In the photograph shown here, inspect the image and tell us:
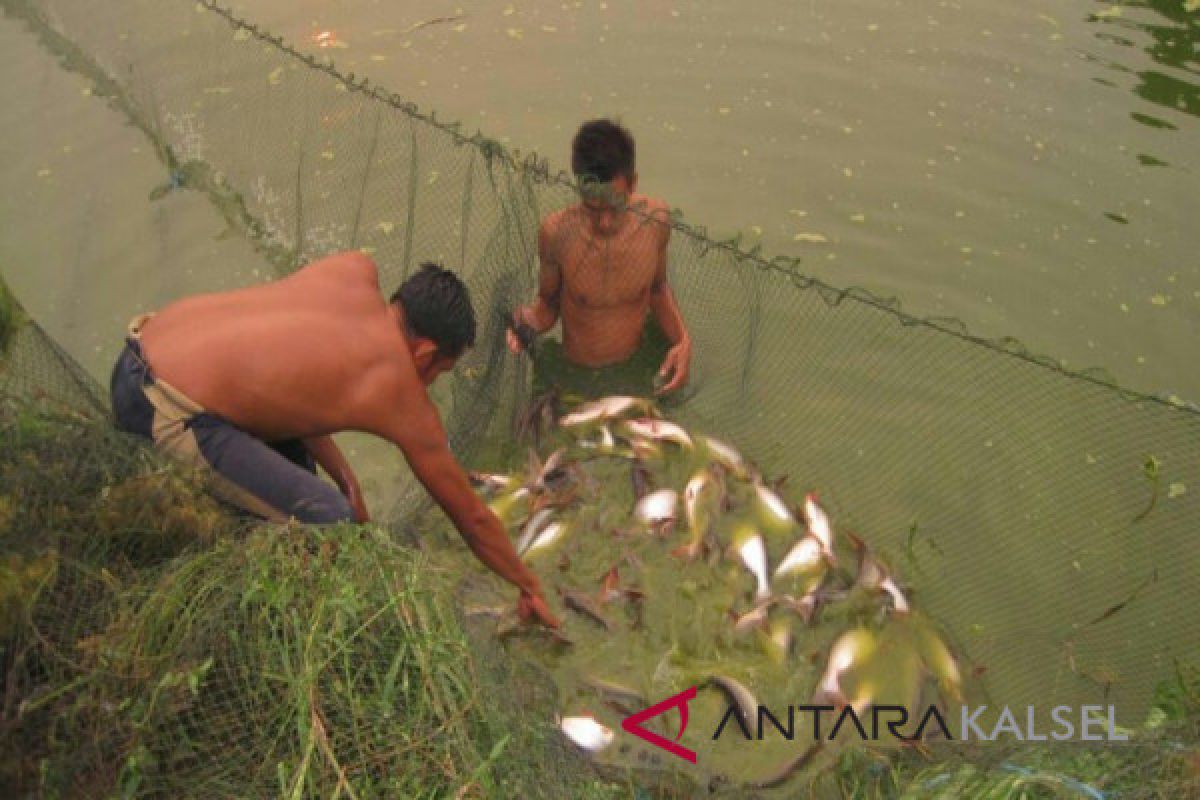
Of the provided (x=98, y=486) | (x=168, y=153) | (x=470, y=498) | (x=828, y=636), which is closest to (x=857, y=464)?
(x=828, y=636)

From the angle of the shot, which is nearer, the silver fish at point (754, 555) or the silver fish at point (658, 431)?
the silver fish at point (754, 555)

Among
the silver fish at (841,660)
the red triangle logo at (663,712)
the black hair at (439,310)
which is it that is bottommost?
the red triangle logo at (663,712)

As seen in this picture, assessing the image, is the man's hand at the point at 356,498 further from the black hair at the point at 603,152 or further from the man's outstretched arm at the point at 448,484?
the black hair at the point at 603,152

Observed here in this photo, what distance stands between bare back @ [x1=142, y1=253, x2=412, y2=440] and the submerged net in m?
0.40

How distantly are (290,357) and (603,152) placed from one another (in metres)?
1.83

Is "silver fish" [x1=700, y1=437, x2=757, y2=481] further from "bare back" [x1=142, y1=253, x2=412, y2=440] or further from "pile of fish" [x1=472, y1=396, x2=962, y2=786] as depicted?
"bare back" [x1=142, y1=253, x2=412, y2=440]

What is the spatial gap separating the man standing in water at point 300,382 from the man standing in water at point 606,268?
1207 millimetres

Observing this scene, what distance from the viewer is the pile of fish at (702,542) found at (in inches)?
157

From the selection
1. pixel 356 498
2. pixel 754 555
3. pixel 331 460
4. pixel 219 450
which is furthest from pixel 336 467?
pixel 754 555

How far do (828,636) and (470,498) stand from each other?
171cm

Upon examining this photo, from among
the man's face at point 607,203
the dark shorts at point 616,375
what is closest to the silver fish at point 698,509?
the dark shorts at point 616,375

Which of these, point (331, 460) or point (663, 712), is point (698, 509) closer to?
point (663, 712)

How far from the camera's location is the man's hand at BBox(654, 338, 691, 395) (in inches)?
192

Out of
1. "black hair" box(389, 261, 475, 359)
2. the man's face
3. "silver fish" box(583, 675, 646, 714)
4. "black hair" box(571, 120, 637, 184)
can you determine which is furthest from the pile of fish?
"black hair" box(389, 261, 475, 359)
